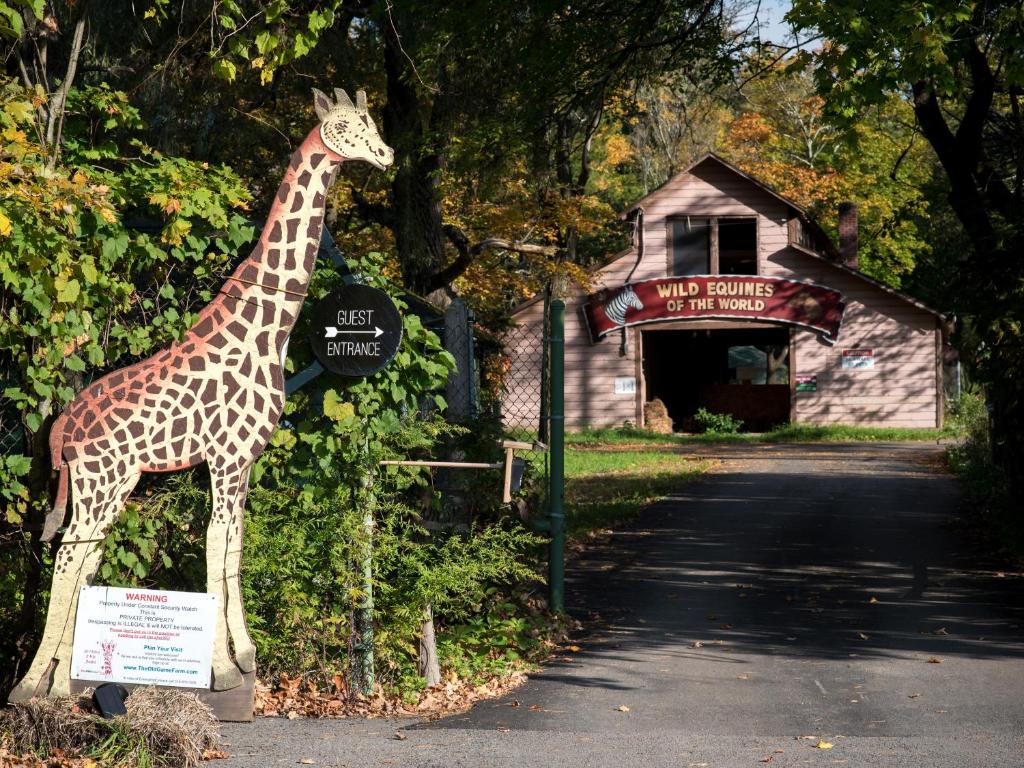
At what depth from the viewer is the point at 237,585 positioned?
22.5 feet

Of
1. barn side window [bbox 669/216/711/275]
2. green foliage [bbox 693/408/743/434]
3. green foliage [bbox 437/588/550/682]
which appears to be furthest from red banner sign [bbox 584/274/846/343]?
green foliage [bbox 437/588/550/682]

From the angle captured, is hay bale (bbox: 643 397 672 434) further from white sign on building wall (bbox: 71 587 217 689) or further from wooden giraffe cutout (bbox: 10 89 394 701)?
white sign on building wall (bbox: 71 587 217 689)

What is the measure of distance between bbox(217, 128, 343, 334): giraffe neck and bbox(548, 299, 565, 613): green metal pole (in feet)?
7.66

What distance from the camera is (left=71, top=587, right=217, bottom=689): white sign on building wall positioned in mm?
6570

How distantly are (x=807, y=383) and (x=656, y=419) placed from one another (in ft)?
13.9

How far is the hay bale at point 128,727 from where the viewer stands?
6.01 m

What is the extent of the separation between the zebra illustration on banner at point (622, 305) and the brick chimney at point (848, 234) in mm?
7825

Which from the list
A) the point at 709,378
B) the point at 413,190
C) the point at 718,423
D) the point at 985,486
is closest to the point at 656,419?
the point at 718,423

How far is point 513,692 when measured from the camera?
7.66m

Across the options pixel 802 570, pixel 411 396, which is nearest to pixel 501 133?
pixel 802 570

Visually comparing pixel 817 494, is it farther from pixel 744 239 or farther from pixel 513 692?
pixel 744 239

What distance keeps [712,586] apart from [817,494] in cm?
802

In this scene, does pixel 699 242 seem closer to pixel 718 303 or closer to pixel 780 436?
pixel 718 303

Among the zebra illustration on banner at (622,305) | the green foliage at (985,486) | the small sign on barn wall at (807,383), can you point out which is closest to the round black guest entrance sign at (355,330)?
the green foliage at (985,486)
